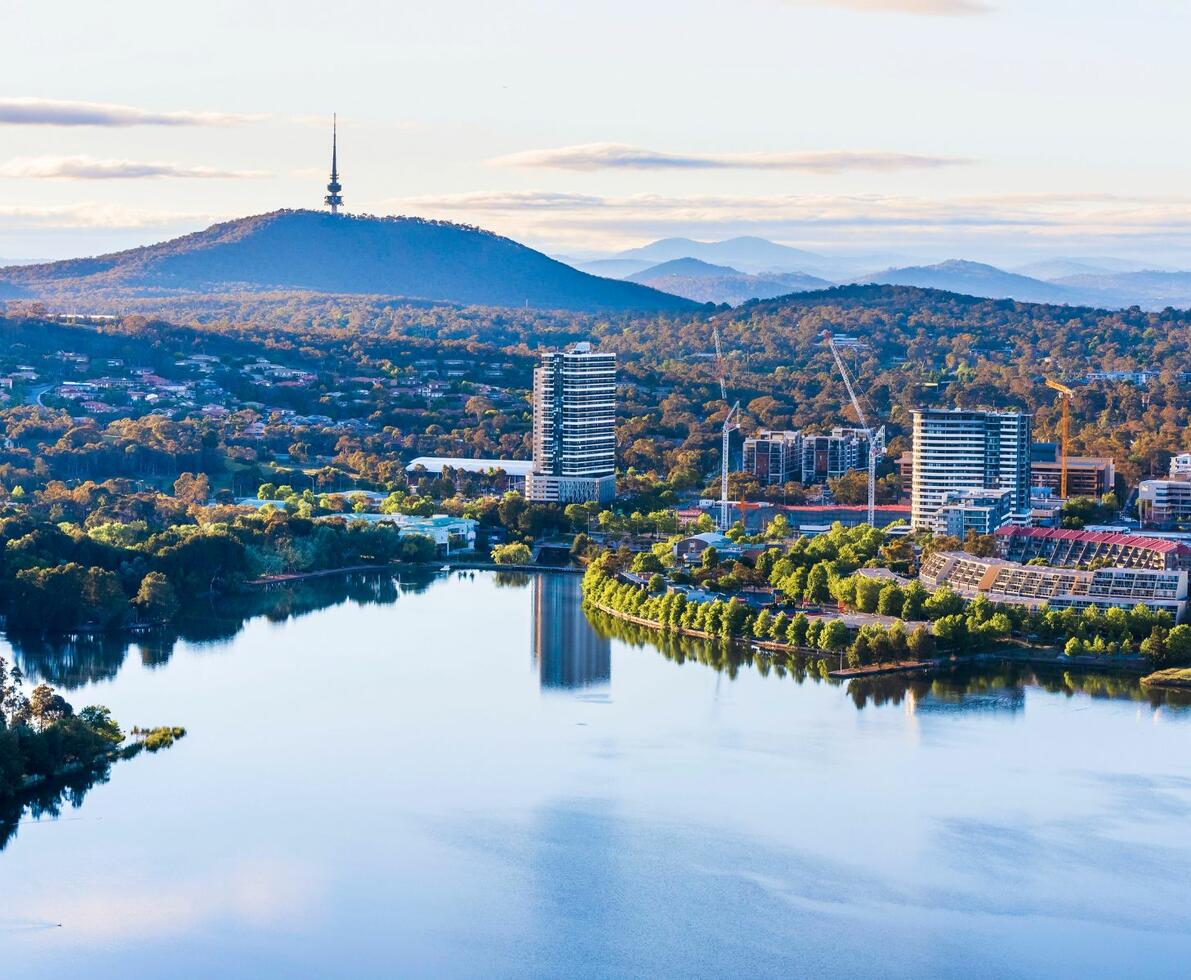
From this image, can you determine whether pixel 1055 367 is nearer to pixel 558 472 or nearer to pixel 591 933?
pixel 558 472

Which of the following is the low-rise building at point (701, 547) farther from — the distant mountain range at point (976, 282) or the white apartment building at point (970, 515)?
the distant mountain range at point (976, 282)

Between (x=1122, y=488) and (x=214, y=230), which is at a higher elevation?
(x=214, y=230)

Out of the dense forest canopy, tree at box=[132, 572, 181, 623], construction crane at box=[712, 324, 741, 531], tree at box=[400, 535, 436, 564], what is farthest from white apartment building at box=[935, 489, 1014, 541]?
tree at box=[132, 572, 181, 623]

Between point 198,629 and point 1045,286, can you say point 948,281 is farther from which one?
point 198,629

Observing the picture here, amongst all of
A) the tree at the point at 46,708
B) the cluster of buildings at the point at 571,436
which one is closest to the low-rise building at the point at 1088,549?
the cluster of buildings at the point at 571,436

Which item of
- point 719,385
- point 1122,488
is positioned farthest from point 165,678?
point 719,385

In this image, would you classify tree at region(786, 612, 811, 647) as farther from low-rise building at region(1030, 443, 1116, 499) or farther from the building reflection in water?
low-rise building at region(1030, 443, 1116, 499)
